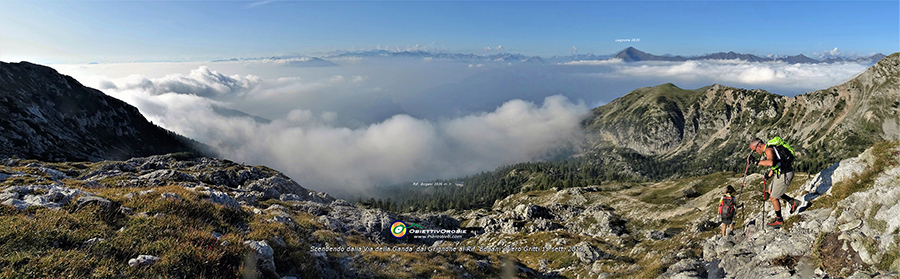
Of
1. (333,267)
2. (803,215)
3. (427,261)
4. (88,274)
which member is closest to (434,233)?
(427,261)

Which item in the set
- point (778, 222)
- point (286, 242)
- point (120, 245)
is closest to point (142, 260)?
point (120, 245)

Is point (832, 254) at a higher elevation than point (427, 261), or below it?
higher

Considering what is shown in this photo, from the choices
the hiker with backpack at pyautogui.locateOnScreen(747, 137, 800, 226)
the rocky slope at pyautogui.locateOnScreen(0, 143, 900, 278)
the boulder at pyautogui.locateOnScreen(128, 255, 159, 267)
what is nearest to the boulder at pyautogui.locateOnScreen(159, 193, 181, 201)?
the rocky slope at pyautogui.locateOnScreen(0, 143, 900, 278)

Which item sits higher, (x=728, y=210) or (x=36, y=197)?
(x=36, y=197)

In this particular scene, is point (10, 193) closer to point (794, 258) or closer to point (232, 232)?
point (232, 232)

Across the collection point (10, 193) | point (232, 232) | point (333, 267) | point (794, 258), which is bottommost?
point (333, 267)

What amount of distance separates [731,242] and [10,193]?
37453 millimetres

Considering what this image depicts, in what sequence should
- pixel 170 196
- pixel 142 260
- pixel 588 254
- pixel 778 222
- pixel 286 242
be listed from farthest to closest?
pixel 588 254 → pixel 778 222 → pixel 170 196 → pixel 286 242 → pixel 142 260

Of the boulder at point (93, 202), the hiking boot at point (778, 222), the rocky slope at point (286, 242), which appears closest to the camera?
the rocky slope at point (286, 242)

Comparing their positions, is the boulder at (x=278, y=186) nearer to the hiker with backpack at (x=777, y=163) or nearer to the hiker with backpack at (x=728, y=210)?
the hiker with backpack at (x=728, y=210)

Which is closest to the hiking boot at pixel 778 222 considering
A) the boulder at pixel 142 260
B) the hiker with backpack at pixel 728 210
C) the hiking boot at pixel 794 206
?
the hiking boot at pixel 794 206

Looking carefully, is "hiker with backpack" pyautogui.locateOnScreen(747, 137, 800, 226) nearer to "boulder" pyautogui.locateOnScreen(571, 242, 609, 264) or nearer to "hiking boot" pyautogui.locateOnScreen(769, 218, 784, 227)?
"hiking boot" pyautogui.locateOnScreen(769, 218, 784, 227)

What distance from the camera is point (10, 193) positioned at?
14.7 metres

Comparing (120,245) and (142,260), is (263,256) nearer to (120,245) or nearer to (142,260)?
(142,260)
